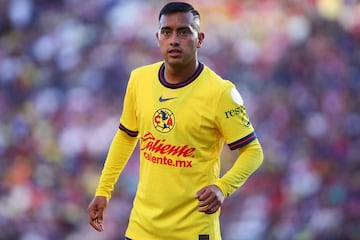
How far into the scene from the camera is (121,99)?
855 cm

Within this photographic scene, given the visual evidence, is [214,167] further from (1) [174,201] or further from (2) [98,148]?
(2) [98,148]

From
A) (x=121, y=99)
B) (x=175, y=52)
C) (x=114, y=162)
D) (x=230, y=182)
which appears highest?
(x=121, y=99)

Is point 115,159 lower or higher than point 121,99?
lower

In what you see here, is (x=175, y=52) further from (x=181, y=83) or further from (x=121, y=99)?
(x=121, y=99)

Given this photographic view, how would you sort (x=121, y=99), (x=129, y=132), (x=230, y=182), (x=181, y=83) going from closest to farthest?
(x=230, y=182) < (x=181, y=83) < (x=129, y=132) < (x=121, y=99)

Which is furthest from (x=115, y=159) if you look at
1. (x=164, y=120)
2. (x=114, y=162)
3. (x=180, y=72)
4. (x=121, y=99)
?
(x=121, y=99)

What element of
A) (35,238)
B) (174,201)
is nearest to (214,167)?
(174,201)

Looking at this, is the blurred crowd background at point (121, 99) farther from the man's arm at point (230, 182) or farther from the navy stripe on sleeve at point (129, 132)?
the man's arm at point (230, 182)

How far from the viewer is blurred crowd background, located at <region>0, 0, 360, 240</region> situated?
8.11m

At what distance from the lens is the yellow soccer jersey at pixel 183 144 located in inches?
156

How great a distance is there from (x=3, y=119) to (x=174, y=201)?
4695 mm

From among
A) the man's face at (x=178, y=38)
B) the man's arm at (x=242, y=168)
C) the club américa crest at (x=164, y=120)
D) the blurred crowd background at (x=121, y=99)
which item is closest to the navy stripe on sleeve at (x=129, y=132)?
the club américa crest at (x=164, y=120)

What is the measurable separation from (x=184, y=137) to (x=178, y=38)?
1.56 feet

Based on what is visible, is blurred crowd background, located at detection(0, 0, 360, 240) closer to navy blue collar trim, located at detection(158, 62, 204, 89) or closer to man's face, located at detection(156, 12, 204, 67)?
navy blue collar trim, located at detection(158, 62, 204, 89)
